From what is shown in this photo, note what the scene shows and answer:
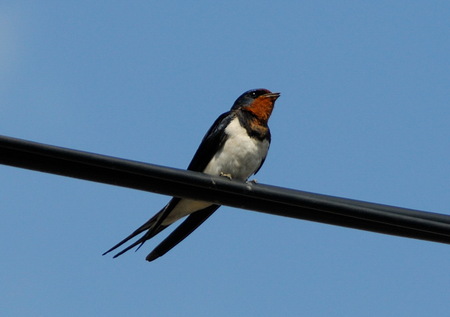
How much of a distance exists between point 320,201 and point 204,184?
443mm

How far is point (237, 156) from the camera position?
610 centimetres

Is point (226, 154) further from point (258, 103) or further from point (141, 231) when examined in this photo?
point (141, 231)

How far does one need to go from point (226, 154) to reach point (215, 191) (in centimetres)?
264

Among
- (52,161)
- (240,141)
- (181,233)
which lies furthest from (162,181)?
(240,141)

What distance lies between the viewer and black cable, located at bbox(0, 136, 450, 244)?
10.1 ft

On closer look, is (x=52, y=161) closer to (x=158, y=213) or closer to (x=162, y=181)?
(x=162, y=181)

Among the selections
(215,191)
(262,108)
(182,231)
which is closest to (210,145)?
(262,108)

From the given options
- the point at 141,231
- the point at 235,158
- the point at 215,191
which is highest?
the point at 235,158

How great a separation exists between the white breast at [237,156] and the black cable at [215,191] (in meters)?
2.61

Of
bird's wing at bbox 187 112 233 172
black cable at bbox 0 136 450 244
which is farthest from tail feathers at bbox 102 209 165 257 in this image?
black cable at bbox 0 136 450 244

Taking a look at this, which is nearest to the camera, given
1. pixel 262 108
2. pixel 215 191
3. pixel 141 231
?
pixel 215 191

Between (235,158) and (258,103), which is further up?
(258,103)

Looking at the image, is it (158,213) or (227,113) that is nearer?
(158,213)

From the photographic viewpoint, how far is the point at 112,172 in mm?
3176
